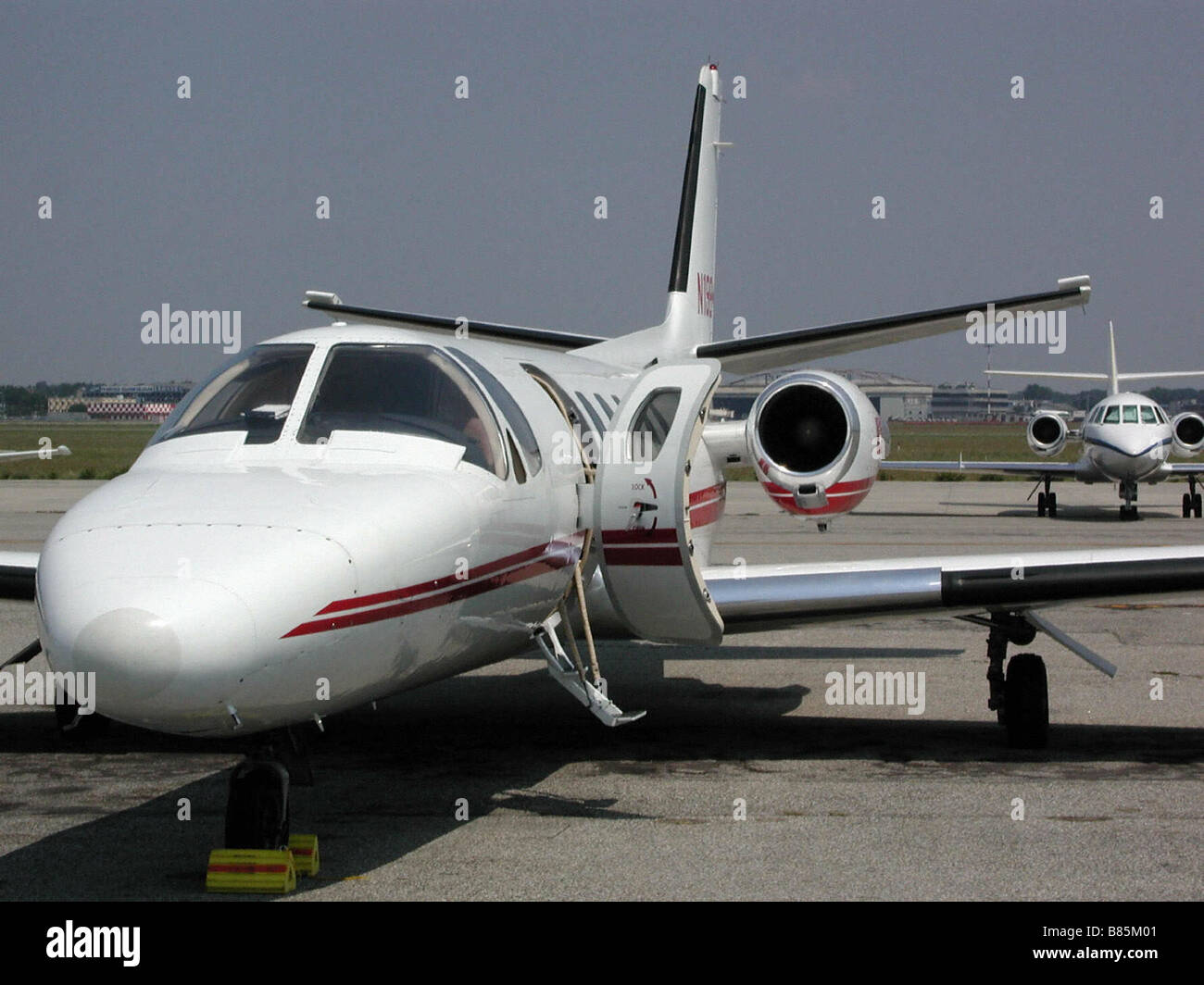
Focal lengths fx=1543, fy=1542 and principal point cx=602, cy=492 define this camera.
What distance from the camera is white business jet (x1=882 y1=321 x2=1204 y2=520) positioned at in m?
33.4

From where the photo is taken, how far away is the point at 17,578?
382 inches

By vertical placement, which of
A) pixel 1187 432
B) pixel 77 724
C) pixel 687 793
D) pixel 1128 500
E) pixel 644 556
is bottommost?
pixel 687 793

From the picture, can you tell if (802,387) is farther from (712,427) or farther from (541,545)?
(541,545)

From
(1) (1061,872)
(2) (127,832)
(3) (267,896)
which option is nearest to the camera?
(3) (267,896)

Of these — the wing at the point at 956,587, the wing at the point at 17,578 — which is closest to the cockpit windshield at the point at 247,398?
the wing at the point at 17,578

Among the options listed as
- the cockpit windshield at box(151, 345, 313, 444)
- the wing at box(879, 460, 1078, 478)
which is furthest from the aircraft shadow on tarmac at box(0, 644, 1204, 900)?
the wing at box(879, 460, 1078, 478)

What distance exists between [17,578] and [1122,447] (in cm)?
2811

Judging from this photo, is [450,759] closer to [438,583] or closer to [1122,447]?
[438,583]

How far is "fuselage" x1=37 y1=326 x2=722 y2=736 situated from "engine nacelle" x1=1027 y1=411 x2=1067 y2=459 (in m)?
30.0

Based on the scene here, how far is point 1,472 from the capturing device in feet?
201

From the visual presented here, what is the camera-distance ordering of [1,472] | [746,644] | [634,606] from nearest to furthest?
[634,606], [746,644], [1,472]

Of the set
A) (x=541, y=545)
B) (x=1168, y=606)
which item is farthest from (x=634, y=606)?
(x=1168, y=606)

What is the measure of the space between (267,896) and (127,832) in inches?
60.8

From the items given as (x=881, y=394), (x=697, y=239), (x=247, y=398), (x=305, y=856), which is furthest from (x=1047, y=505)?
(x=881, y=394)
